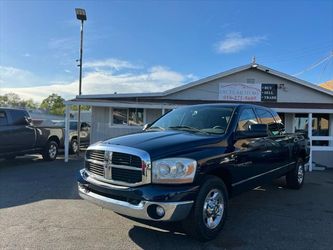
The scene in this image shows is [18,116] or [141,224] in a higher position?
[18,116]

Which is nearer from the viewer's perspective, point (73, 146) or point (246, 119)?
point (246, 119)

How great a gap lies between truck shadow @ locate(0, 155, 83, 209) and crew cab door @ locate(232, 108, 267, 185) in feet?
11.5

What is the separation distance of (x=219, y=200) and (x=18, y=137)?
8882 millimetres

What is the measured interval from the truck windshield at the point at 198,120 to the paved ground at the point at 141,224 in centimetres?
152

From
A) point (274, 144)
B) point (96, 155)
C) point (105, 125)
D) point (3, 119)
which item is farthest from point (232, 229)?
point (105, 125)

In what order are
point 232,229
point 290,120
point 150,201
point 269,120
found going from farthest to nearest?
point 290,120 < point 269,120 < point 232,229 < point 150,201

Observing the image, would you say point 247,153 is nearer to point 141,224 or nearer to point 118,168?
point 141,224

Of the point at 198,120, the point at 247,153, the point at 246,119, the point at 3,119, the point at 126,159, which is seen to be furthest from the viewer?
the point at 3,119

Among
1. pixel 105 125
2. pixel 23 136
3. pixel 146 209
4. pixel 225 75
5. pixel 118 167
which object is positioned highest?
pixel 225 75

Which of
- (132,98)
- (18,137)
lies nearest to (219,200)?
(18,137)

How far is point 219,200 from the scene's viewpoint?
15.6 feet

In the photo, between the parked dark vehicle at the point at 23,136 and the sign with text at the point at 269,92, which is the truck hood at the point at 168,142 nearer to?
the parked dark vehicle at the point at 23,136

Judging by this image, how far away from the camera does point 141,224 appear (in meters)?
5.19

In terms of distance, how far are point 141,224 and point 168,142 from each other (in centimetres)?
150
